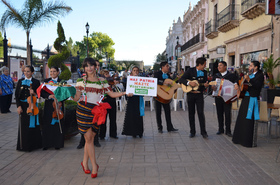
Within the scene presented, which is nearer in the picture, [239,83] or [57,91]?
[57,91]

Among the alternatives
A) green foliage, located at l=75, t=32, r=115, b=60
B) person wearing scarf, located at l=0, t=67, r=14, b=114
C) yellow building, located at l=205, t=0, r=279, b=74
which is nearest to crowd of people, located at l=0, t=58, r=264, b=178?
person wearing scarf, located at l=0, t=67, r=14, b=114

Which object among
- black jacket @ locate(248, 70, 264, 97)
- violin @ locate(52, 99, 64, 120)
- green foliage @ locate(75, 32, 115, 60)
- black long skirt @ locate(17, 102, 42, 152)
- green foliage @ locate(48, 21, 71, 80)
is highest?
Answer: green foliage @ locate(75, 32, 115, 60)

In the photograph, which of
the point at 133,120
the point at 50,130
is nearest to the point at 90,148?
the point at 50,130

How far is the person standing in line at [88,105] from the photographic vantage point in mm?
4352

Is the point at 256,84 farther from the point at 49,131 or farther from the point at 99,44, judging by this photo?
the point at 99,44

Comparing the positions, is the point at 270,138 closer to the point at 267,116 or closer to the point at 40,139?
the point at 267,116

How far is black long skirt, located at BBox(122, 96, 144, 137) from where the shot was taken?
7039 mm

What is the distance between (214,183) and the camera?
4.10 meters

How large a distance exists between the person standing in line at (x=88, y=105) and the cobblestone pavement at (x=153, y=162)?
1.13 feet

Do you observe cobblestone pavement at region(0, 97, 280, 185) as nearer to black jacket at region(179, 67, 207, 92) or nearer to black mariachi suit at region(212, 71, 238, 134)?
black mariachi suit at region(212, 71, 238, 134)

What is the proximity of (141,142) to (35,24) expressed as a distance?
10562 millimetres

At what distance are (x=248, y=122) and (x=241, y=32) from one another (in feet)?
40.6

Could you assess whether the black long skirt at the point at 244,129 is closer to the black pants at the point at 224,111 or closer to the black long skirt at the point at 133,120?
the black pants at the point at 224,111

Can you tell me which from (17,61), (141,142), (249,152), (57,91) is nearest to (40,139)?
(57,91)
